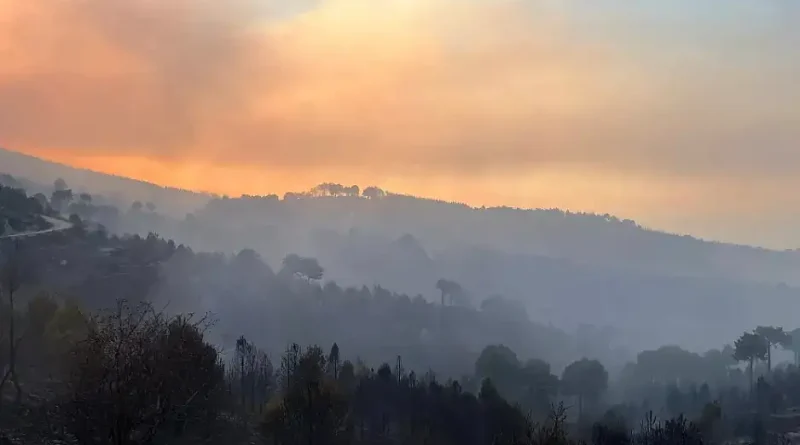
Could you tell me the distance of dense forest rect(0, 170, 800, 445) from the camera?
13.0 meters

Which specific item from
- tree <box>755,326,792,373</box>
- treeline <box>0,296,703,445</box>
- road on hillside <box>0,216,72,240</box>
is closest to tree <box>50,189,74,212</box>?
road on hillside <box>0,216,72,240</box>

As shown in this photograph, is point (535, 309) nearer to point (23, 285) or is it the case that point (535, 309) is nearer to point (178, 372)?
point (23, 285)

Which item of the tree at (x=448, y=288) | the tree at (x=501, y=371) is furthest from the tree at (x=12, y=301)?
the tree at (x=448, y=288)

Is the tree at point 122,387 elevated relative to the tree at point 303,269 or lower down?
lower down

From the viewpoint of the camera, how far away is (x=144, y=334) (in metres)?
12.5

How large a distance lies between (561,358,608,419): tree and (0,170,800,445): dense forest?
0.62ft

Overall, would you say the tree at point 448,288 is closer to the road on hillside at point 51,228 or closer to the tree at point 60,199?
the tree at point 60,199

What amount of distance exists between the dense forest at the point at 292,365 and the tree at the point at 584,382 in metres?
0.19

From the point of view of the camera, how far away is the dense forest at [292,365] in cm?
1305

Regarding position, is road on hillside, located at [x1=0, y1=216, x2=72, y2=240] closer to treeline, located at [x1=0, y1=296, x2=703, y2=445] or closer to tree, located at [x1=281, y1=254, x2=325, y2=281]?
treeline, located at [x1=0, y1=296, x2=703, y2=445]

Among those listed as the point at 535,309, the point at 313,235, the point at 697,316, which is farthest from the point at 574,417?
the point at 697,316

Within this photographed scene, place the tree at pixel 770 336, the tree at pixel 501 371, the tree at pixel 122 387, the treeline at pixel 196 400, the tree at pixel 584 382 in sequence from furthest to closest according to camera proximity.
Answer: the tree at pixel 770 336, the tree at pixel 584 382, the tree at pixel 501 371, the treeline at pixel 196 400, the tree at pixel 122 387

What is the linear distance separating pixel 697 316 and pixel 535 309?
47.2 meters

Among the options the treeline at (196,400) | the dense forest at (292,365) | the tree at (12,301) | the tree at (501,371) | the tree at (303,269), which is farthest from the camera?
the tree at (303,269)
